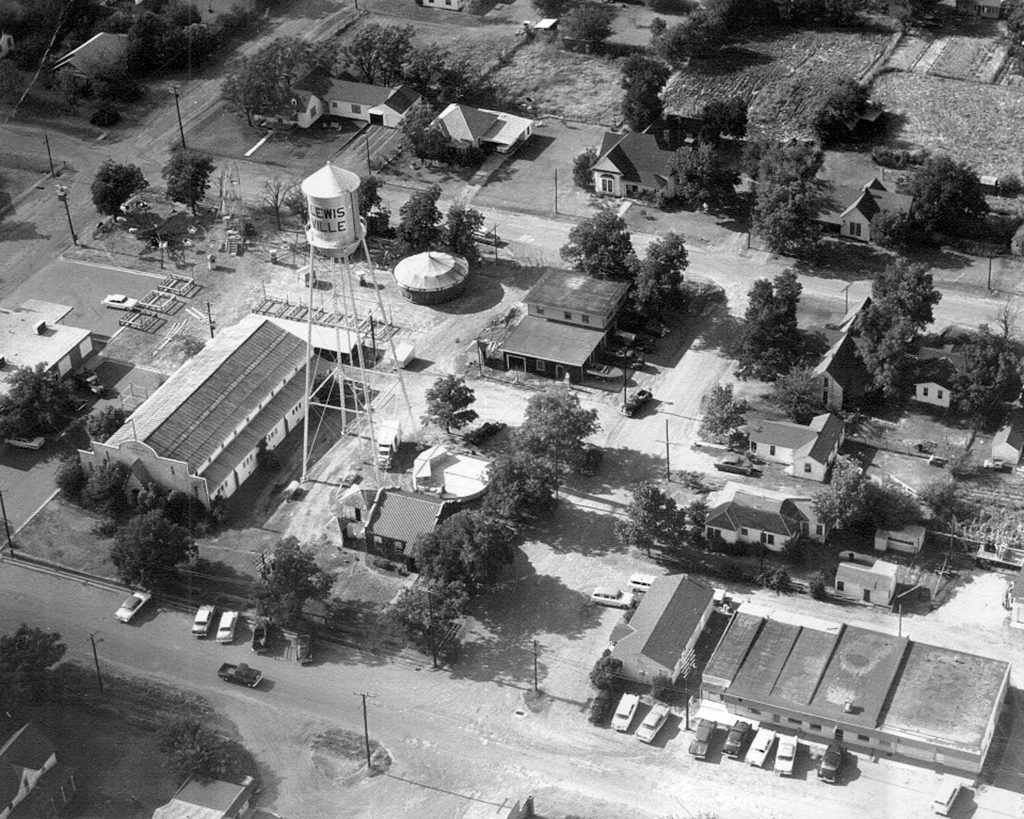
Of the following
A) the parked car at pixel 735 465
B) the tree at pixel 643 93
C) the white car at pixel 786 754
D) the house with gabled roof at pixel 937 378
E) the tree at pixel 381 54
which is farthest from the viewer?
the tree at pixel 381 54

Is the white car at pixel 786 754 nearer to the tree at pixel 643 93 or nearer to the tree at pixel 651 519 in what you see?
the tree at pixel 651 519

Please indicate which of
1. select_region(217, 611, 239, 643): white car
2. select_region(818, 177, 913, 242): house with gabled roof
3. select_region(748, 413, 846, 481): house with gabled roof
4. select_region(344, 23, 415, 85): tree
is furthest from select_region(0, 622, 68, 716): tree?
select_region(344, 23, 415, 85): tree

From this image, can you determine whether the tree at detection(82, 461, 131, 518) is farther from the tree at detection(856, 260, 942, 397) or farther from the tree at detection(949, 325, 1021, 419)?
the tree at detection(949, 325, 1021, 419)

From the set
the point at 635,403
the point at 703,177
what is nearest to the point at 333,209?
the point at 635,403

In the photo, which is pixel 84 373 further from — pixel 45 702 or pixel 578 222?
pixel 578 222

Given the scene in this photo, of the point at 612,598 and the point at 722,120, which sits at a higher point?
the point at 722,120

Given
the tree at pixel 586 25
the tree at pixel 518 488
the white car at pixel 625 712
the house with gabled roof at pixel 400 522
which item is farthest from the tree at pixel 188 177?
the white car at pixel 625 712

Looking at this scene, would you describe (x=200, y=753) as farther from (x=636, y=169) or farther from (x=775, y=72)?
(x=775, y=72)
